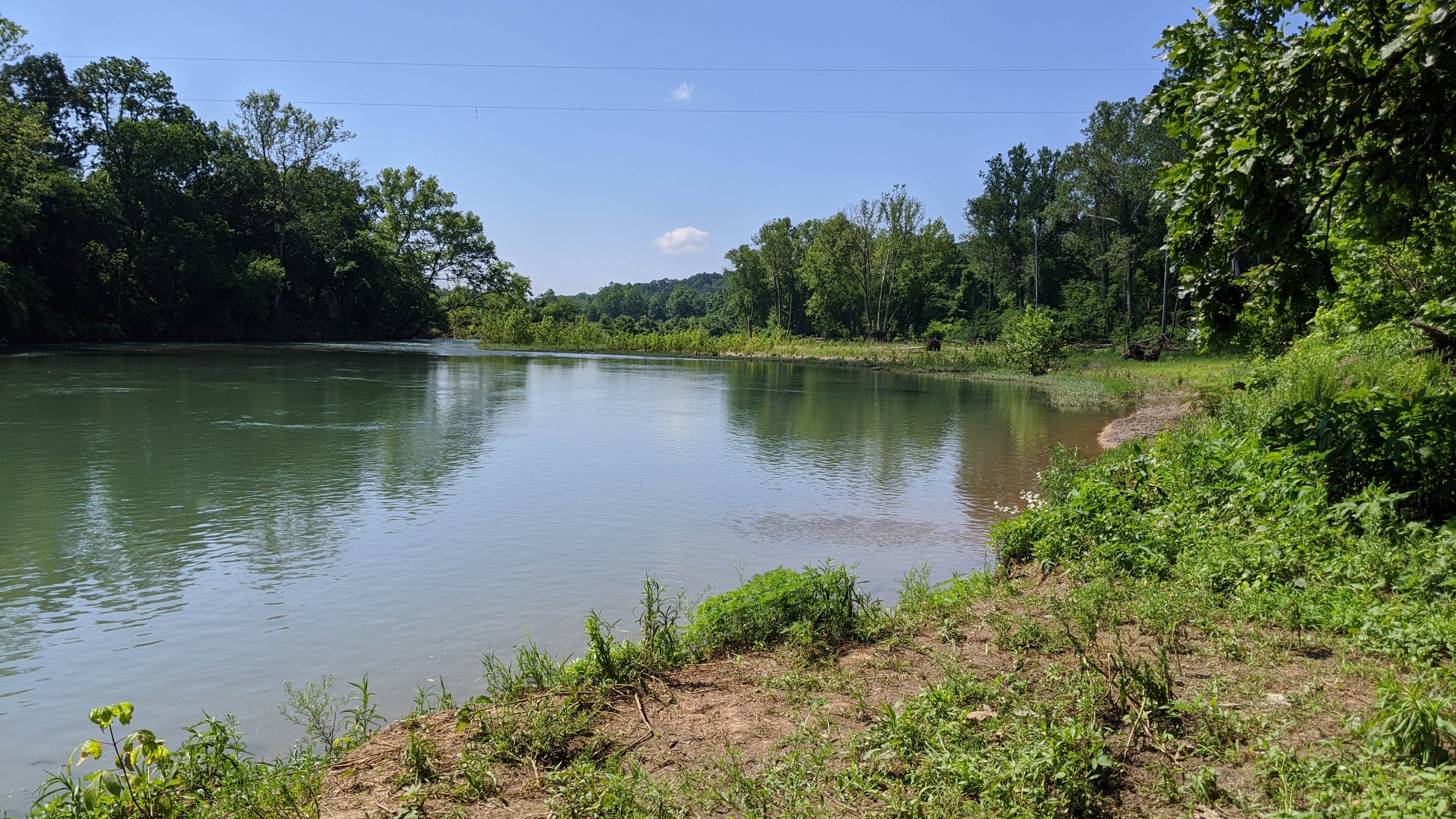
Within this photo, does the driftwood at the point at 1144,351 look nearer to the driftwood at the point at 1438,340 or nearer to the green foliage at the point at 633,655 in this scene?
the driftwood at the point at 1438,340

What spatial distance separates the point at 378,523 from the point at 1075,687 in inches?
339

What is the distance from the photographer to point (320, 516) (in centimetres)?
1021

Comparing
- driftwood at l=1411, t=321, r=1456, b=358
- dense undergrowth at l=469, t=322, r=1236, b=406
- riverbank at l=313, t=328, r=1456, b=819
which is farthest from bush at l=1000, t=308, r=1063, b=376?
riverbank at l=313, t=328, r=1456, b=819

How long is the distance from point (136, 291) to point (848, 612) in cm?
5781

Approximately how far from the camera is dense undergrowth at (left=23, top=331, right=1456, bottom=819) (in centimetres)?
316

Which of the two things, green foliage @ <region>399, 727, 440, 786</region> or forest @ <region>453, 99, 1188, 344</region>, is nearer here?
green foliage @ <region>399, 727, 440, 786</region>

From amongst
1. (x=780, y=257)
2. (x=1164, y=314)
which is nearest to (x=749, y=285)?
(x=780, y=257)

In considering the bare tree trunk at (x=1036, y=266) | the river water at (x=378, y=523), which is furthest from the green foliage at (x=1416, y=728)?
the bare tree trunk at (x=1036, y=266)

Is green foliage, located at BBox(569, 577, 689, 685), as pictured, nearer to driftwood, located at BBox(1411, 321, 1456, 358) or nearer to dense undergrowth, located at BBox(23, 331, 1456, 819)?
dense undergrowth, located at BBox(23, 331, 1456, 819)

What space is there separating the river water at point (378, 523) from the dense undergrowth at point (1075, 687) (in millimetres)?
664

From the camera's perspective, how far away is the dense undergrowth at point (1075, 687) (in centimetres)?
316

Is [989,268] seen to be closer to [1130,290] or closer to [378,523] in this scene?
[1130,290]

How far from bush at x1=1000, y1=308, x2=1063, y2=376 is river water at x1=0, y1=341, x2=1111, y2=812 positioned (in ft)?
63.4

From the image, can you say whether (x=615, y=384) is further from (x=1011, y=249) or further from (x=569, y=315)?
(x=569, y=315)
